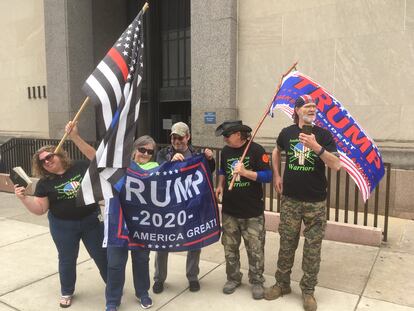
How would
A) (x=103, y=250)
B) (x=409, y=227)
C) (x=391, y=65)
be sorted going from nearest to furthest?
(x=103, y=250) < (x=409, y=227) < (x=391, y=65)

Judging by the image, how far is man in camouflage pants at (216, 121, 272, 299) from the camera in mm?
3568

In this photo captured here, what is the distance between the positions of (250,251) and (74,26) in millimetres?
8818

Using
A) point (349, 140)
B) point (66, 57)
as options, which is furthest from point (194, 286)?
point (66, 57)

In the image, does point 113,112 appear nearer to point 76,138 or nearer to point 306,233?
point 76,138

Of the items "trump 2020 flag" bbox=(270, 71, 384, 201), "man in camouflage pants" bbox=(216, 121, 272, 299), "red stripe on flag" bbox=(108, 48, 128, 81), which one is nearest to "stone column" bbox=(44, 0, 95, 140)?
"red stripe on flag" bbox=(108, 48, 128, 81)

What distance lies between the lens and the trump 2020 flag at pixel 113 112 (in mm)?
2994

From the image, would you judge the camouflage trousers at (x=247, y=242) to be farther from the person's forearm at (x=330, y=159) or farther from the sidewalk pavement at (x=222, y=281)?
the person's forearm at (x=330, y=159)

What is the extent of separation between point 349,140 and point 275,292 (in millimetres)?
1591

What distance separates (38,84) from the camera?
36.5ft

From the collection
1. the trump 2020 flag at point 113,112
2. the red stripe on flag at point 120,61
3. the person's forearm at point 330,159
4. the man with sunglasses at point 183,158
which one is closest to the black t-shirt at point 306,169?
the person's forearm at point 330,159

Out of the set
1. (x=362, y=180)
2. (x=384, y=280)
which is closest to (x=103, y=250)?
(x=362, y=180)

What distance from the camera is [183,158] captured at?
11.8 ft

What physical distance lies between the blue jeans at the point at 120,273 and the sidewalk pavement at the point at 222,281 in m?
0.19

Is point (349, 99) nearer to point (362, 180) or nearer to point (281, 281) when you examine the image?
point (362, 180)
